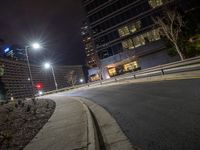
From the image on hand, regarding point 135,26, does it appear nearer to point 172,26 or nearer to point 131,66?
point 131,66

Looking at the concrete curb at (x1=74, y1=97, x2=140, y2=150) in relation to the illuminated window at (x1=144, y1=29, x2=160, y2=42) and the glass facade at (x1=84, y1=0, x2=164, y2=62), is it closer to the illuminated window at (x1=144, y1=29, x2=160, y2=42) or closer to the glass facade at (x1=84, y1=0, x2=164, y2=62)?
the illuminated window at (x1=144, y1=29, x2=160, y2=42)

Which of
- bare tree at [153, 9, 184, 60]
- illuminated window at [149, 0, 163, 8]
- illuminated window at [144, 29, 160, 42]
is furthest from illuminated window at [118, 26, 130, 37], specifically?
bare tree at [153, 9, 184, 60]

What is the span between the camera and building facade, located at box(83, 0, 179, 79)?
5744cm

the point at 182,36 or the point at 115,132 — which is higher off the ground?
the point at 182,36

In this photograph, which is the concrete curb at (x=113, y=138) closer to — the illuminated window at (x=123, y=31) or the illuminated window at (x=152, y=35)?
the illuminated window at (x=152, y=35)

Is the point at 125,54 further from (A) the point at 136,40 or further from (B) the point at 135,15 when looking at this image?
(B) the point at 135,15

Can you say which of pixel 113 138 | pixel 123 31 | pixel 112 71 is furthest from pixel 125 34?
pixel 113 138

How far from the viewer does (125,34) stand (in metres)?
63.0

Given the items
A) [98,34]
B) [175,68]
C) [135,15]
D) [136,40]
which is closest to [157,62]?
[136,40]

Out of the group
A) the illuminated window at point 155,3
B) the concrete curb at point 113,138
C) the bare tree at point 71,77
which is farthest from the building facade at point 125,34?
the concrete curb at point 113,138

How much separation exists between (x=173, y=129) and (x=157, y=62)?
172 feet

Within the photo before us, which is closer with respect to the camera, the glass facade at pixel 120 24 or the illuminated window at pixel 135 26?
the glass facade at pixel 120 24

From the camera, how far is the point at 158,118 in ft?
20.1

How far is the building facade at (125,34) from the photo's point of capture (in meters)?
57.4
